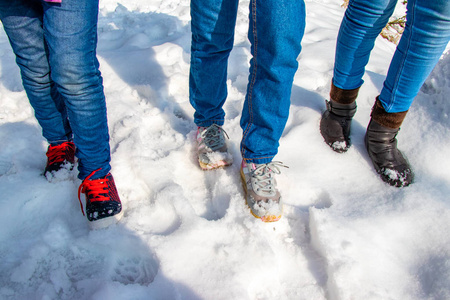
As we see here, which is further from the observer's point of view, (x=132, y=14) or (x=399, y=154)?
(x=132, y=14)

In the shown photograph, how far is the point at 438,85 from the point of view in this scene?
1.84 meters

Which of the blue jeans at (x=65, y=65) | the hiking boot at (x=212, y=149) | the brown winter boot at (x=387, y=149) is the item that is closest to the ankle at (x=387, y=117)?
the brown winter boot at (x=387, y=149)

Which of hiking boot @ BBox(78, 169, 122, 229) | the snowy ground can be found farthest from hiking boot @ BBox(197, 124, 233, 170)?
hiking boot @ BBox(78, 169, 122, 229)

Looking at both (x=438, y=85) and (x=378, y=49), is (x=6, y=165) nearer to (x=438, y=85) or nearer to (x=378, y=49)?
(x=438, y=85)

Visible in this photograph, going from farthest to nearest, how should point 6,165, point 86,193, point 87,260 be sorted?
point 6,165, point 86,193, point 87,260

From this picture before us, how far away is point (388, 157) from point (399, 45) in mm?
529

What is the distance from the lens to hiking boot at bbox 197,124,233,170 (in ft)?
5.21

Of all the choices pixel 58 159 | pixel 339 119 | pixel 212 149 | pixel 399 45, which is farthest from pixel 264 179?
pixel 58 159

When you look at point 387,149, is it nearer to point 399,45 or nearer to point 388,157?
point 388,157

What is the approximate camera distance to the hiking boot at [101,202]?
1.30m

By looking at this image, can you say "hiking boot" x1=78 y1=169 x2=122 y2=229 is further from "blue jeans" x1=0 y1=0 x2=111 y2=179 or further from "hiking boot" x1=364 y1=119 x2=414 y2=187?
"hiking boot" x1=364 y1=119 x2=414 y2=187

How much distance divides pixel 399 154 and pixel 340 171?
303 mm

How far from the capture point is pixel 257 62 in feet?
3.78

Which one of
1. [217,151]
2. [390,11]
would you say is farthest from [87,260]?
[390,11]
